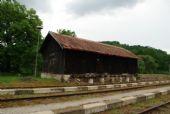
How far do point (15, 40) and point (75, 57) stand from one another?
2009 cm

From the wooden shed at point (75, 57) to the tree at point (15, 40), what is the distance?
1110 centimetres

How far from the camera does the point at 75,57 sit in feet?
105

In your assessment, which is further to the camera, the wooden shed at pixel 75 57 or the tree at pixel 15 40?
the tree at pixel 15 40

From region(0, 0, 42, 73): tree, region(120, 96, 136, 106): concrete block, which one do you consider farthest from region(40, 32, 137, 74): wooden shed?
region(120, 96, 136, 106): concrete block

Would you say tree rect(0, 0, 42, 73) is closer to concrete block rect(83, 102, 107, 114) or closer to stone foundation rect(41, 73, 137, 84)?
stone foundation rect(41, 73, 137, 84)

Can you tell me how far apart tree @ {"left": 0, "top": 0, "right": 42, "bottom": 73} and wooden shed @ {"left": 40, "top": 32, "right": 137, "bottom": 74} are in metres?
11.1

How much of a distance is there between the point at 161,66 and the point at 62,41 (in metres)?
115

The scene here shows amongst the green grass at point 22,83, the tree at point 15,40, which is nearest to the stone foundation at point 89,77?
the green grass at point 22,83

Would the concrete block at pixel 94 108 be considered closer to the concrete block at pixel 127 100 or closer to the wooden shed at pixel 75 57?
the concrete block at pixel 127 100

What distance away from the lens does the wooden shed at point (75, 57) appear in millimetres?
31109

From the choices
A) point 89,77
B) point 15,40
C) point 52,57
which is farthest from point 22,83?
point 15,40

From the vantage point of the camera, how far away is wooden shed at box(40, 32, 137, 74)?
31.1m

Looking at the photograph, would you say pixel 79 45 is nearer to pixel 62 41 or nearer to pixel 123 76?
pixel 62 41

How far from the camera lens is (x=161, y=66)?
13938 centimetres
